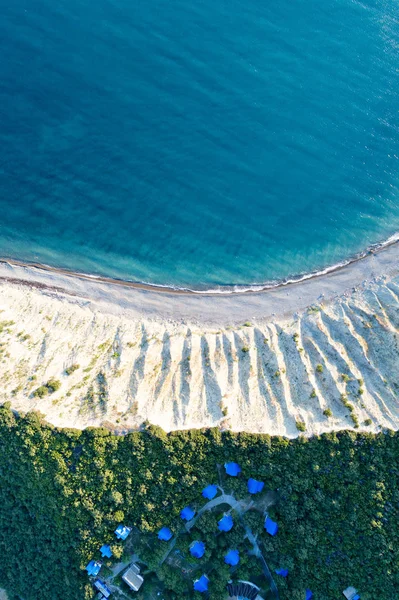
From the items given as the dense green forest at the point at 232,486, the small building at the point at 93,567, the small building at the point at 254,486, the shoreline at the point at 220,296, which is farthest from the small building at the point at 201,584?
the shoreline at the point at 220,296

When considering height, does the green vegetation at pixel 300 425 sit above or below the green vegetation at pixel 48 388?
above

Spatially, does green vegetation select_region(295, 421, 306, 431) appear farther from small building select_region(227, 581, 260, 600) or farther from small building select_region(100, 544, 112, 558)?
small building select_region(100, 544, 112, 558)

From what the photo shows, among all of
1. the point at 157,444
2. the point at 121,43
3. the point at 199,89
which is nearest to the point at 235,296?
the point at 157,444

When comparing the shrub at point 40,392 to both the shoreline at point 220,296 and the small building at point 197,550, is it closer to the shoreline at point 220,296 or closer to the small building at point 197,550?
the shoreline at point 220,296

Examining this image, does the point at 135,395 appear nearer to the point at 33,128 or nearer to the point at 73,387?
the point at 73,387

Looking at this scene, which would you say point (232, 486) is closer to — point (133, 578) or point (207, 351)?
point (133, 578)

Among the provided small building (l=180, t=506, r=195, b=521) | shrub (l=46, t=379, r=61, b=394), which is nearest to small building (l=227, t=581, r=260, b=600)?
small building (l=180, t=506, r=195, b=521)
